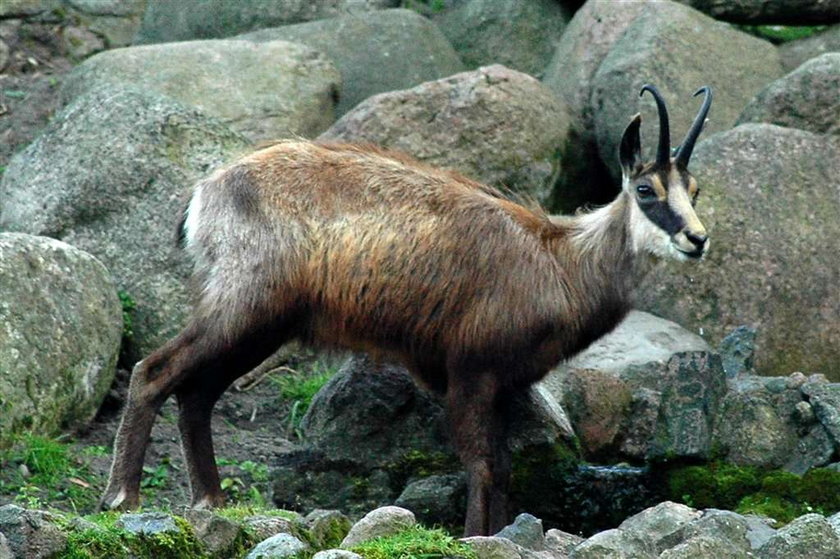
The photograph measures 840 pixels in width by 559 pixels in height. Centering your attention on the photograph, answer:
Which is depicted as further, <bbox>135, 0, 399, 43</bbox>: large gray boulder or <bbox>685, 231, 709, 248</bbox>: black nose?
<bbox>135, 0, 399, 43</bbox>: large gray boulder

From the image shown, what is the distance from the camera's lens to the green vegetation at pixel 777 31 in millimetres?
13984

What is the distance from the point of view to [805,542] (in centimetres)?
636

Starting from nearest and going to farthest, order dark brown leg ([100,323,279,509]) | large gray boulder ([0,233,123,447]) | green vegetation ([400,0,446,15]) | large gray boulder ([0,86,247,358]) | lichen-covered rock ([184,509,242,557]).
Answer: lichen-covered rock ([184,509,242,557]), dark brown leg ([100,323,279,509]), large gray boulder ([0,233,123,447]), large gray boulder ([0,86,247,358]), green vegetation ([400,0,446,15])

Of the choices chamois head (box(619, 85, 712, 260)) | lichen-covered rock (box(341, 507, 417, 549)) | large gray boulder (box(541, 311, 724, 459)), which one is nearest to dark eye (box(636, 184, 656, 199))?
chamois head (box(619, 85, 712, 260))

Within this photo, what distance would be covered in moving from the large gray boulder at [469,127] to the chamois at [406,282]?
8.26 ft

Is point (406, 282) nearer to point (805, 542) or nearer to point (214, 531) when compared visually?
point (214, 531)

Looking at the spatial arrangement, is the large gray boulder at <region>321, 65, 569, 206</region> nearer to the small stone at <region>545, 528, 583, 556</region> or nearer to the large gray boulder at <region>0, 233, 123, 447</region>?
the large gray boulder at <region>0, 233, 123, 447</region>

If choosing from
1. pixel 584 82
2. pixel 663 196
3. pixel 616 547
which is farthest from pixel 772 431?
pixel 584 82

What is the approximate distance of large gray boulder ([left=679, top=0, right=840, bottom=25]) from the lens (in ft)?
44.0

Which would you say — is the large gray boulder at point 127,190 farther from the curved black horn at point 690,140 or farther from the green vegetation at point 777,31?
the green vegetation at point 777,31

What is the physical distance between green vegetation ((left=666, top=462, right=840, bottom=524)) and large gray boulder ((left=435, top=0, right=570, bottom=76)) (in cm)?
623

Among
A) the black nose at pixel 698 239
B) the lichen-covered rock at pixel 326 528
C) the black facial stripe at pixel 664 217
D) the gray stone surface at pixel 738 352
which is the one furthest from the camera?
the gray stone surface at pixel 738 352

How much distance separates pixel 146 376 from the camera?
335 inches

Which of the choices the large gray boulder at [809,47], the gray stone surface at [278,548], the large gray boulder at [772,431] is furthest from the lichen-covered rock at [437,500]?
the large gray boulder at [809,47]
